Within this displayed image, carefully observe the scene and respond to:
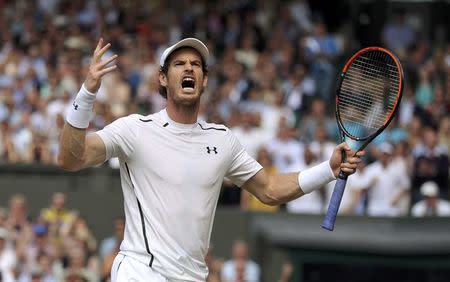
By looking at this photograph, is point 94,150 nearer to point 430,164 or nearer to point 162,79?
point 162,79

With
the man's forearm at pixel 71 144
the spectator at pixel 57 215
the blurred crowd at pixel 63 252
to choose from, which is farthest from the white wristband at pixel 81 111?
the spectator at pixel 57 215

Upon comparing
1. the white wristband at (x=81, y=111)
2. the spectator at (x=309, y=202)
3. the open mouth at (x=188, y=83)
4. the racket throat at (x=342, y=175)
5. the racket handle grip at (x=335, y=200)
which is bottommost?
the spectator at (x=309, y=202)

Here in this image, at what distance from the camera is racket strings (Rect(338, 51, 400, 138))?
7727 mm

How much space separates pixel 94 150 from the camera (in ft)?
21.5

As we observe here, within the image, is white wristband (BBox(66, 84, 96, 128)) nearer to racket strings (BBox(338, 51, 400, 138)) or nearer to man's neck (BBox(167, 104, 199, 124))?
man's neck (BBox(167, 104, 199, 124))

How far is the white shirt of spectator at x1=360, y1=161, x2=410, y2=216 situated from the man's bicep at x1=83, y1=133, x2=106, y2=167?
7489 millimetres

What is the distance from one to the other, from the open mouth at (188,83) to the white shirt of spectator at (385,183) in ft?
23.5

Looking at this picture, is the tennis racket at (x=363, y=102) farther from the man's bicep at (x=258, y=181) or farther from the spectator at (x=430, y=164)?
the spectator at (x=430, y=164)

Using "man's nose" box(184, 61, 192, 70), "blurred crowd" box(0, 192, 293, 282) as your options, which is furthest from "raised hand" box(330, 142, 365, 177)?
"blurred crowd" box(0, 192, 293, 282)

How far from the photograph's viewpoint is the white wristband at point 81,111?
20.8ft

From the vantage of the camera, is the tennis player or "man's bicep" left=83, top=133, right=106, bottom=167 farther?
the tennis player

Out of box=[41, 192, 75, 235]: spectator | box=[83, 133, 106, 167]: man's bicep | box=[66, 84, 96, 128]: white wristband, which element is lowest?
box=[41, 192, 75, 235]: spectator

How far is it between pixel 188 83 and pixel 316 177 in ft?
3.00

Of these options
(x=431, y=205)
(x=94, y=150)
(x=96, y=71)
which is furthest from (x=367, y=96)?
(x=431, y=205)
